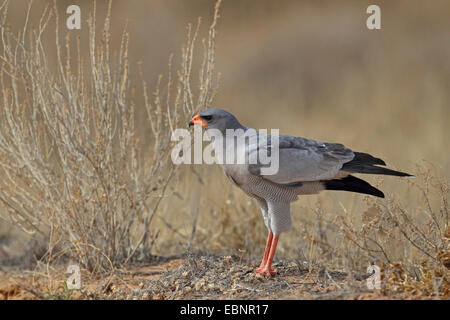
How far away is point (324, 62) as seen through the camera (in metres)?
16.9

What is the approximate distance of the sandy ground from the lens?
4.11 m

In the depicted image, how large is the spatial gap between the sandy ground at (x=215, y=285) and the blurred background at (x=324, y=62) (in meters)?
6.57

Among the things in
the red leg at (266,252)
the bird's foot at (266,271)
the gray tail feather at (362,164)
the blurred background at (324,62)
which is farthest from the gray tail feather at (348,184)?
the blurred background at (324,62)

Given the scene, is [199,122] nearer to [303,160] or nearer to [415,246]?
[303,160]

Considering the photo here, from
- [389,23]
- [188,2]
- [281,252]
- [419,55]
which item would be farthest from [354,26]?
[281,252]

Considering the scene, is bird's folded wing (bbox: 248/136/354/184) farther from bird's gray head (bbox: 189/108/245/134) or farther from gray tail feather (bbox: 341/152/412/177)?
bird's gray head (bbox: 189/108/245/134)

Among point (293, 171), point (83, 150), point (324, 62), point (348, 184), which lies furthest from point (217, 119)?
point (324, 62)

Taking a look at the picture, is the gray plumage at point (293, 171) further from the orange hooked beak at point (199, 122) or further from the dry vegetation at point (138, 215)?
the dry vegetation at point (138, 215)

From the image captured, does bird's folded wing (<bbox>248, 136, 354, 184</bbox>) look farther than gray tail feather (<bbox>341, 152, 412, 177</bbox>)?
No

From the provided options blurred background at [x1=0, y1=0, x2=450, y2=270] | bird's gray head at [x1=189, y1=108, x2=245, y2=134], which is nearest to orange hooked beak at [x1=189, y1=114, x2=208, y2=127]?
bird's gray head at [x1=189, y1=108, x2=245, y2=134]

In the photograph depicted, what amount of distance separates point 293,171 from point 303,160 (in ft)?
0.39

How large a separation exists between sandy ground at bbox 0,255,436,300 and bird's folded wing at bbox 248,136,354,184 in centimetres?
77

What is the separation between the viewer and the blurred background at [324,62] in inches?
517

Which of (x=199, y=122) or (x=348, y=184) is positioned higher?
(x=199, y=122)
